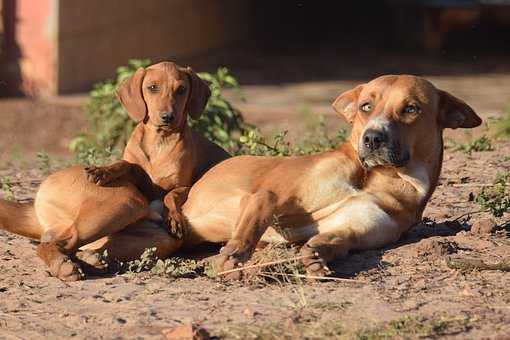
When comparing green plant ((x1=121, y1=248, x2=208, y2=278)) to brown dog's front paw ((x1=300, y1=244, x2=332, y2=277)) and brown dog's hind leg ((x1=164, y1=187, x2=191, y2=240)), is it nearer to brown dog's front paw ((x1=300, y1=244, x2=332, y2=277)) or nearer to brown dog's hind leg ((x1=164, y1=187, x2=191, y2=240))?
brown dog's hind leg ((x1=164, y1=187, x2=191, y2=240))

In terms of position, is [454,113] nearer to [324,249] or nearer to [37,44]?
[324,249]

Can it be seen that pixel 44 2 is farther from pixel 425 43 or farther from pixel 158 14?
pixel 425 43

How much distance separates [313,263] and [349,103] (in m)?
1.10

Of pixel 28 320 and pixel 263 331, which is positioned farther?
pixel 28 320

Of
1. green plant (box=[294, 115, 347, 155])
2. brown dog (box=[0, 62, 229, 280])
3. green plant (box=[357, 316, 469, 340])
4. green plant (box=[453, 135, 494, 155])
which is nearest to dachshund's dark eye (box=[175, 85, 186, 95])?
brown dog (box=[0, 62, 229, 280])

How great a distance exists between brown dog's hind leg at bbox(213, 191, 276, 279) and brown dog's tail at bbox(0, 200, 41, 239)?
1069 millimetres

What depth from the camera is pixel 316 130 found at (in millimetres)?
9539

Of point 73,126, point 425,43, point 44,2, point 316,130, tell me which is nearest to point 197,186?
point 316,130

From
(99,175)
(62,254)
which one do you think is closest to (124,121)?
(99,175)

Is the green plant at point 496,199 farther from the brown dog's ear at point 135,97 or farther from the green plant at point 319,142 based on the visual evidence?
the brown dog's ear at point 135,97

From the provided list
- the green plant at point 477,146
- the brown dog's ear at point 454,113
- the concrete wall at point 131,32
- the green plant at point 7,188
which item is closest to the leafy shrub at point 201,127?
the green plant at point 7,188

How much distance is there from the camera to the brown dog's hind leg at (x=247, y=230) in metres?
5.54

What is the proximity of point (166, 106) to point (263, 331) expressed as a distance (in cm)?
198

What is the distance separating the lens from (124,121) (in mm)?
9133
